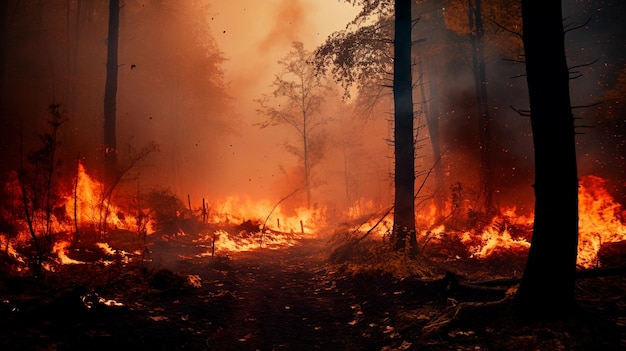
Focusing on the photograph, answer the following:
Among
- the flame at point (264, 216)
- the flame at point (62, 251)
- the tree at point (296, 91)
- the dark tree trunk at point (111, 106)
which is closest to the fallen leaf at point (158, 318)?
the flame at point (62, 251)

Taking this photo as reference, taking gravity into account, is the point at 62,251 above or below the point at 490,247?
above

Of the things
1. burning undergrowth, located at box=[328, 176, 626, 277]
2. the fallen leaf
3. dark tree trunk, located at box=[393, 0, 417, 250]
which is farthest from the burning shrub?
dark tree trunk, located at box=[393, 0, 417, 250]

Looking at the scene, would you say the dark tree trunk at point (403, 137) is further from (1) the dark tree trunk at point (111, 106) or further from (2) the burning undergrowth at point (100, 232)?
(1) the dark tree trunk at point (111, 106)

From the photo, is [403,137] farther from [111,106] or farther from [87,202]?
[111,106]

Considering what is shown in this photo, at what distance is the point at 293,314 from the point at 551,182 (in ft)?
14.5

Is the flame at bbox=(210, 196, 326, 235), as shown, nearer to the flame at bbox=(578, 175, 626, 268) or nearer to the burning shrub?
the burning shrub

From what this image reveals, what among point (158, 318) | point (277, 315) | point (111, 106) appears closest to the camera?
point (158, 318)

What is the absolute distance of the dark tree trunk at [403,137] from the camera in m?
8.82

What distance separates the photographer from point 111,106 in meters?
13.9

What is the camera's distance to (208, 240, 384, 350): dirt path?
480cm

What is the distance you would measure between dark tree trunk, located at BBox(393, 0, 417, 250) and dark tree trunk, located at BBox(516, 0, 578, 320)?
4.75 metres

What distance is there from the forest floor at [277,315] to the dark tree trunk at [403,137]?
1769mm

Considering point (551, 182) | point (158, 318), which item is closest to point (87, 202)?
point (158, 318)

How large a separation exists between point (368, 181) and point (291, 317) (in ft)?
130
